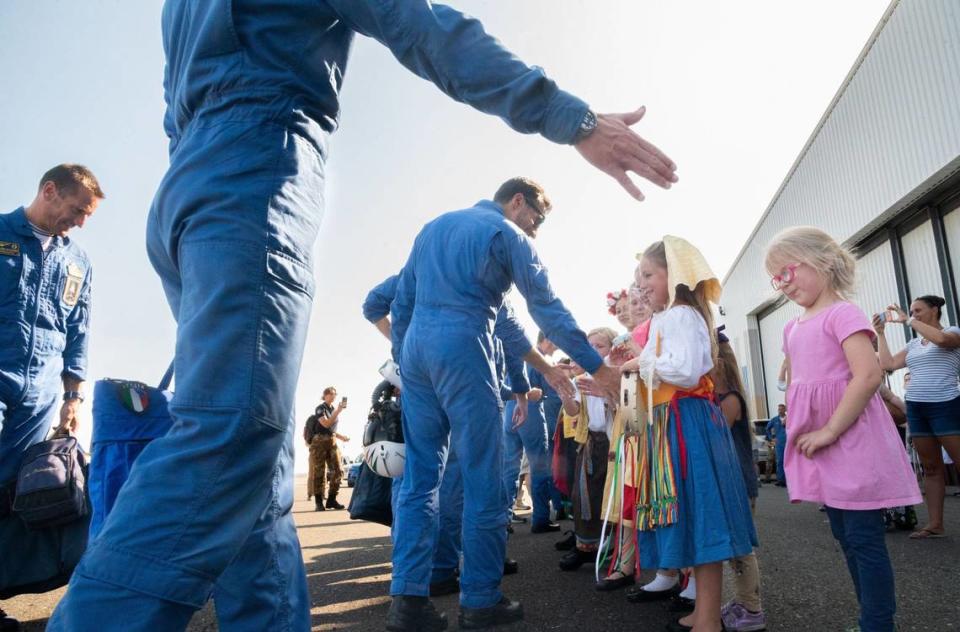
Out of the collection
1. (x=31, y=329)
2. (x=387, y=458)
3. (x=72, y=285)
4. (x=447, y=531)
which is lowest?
(x=447, y=531)

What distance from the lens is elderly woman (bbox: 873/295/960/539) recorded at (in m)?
4.93

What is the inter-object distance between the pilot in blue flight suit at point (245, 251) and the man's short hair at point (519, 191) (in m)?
2.05

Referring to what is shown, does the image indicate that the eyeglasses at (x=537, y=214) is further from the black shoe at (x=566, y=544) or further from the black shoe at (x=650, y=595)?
the black shoe at (x=566, y=544)

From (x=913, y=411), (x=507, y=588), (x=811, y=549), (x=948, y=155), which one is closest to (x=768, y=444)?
(x=948, y=155)

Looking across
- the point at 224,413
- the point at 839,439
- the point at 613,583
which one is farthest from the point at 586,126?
the point at 613,583

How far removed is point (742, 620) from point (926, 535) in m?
3.34

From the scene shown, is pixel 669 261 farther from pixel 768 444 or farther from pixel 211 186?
pixel 768 444

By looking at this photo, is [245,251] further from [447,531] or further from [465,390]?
[447,531]

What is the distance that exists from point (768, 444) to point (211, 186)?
50.8 ft

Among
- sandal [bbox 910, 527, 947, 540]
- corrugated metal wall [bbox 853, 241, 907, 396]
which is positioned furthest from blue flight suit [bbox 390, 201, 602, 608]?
corrugated metal wall [bbox 853, 241, 907, 396]

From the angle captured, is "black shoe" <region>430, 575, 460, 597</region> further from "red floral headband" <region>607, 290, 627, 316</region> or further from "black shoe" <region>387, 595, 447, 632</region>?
"red floral headband" <region>607, 290, 627, 316</region>

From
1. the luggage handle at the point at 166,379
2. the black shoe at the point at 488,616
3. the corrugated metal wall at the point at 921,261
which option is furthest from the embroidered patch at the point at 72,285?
the corrugated metal wall at the point at 921,261

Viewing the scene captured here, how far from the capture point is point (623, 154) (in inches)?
59.8

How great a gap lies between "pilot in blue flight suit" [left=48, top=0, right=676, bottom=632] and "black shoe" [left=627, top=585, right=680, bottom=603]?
7.25ft
